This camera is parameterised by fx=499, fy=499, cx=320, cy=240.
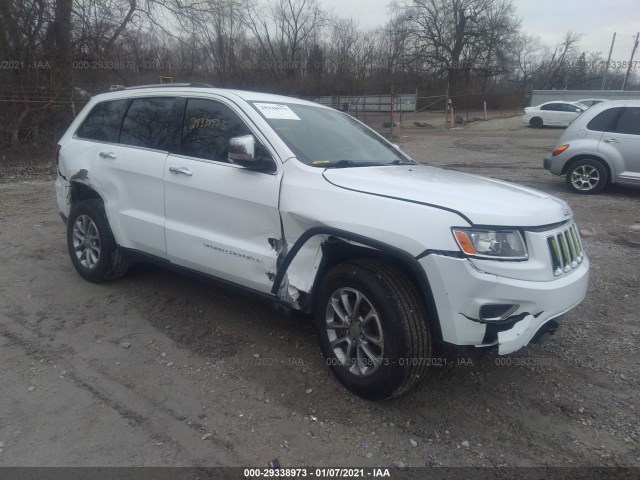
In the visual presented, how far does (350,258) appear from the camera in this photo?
123 inches

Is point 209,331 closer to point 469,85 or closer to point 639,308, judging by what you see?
point 639,308

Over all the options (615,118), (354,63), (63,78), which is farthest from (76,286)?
(354,63)

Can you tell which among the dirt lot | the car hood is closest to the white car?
the dirt lot

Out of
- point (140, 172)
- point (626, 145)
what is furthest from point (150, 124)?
point (626, 145)

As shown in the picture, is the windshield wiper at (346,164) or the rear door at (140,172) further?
the rear door at (140,172)

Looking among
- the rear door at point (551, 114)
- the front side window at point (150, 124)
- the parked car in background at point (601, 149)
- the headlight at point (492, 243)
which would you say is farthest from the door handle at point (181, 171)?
the rear door at point (551, 114)

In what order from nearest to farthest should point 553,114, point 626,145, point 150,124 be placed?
point 150,124
point 626,145
point 553,114

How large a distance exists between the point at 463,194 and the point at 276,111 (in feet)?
5.25

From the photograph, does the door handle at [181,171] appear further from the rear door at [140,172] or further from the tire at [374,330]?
the tire at [374,330]

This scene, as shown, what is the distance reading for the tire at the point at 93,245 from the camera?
4543 millimetres

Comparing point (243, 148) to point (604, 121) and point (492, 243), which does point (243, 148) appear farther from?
point (604, 121)

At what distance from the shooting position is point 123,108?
4.61 m

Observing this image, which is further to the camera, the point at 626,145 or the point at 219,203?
the point at 626,145

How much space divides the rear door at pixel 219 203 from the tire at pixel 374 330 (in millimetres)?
522
